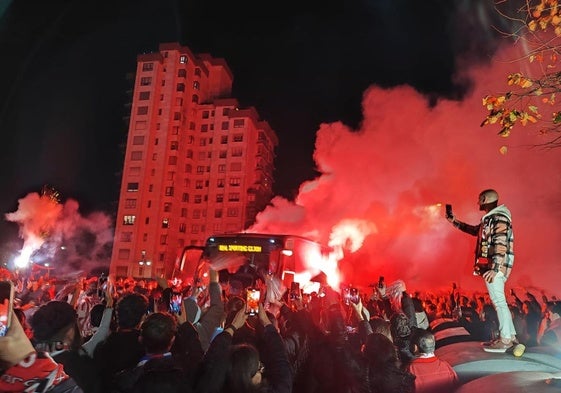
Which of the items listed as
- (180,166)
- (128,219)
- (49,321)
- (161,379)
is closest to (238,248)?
(49,321)

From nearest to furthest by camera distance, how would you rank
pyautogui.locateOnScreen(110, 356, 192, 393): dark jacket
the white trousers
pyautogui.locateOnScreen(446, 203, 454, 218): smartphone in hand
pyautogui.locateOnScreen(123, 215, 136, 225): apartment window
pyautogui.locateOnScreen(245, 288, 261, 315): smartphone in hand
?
pyautogui.locateOnScreen(110, 356, 192, 393): dark jacket < pyautogui.locateOnScreen(245, 288, 261, 315): smartphone in hand < the white trousers < pyautogui.locateOnScreen(446, 203, 454, 218): smartphone in hand < pyautogui.locateOnScreen(123, 215, 136, 225): apartment window

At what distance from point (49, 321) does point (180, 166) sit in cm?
6701

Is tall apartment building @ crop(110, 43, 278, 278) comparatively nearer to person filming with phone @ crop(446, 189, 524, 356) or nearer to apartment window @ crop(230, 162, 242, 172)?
apartment window @ crop(230, 162, 242, 172)

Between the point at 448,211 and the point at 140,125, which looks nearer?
the point at 448,211

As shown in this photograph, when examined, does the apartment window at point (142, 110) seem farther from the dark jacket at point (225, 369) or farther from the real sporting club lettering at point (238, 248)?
the dark jacket at point (225, 369)

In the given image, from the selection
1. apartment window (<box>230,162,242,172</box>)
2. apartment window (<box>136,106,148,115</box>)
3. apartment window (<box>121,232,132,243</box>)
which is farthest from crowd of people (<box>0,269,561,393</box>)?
apartment window (<box>136,106,148,115</box>)

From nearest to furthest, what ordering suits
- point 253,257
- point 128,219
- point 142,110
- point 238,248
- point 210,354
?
point 210,354, point 253,257, point 238,248, point 128,219, point 142,110

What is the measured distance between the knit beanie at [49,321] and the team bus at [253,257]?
1143cm

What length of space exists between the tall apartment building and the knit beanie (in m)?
61.3

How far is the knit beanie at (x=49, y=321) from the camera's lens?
3.29 meters

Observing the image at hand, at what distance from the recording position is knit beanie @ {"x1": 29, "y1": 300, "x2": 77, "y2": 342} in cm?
329

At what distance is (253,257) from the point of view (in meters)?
15.6

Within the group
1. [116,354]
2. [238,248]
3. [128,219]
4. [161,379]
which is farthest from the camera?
[128,219]

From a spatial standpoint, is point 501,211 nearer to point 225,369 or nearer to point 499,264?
point 499,264
